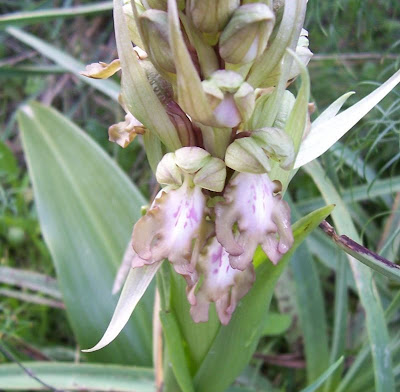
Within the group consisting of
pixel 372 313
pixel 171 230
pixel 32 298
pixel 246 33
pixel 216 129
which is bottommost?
pixel 32 298

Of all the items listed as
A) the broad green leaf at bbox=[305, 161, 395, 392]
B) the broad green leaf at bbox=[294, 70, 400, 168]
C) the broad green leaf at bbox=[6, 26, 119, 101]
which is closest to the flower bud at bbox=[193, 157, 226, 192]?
the broad green leaf at bbox=[294, 70, 400, 168]

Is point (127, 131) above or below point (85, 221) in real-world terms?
above

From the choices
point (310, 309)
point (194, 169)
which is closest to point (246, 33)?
point (194, 169)

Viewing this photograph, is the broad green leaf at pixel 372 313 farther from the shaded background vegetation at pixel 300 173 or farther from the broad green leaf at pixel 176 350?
the broad green leaf at pixel 176 350

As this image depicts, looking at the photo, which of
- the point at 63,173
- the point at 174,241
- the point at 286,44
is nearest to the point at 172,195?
the point at 174,241

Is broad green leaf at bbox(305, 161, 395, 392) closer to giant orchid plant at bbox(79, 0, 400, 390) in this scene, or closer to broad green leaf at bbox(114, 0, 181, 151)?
giant orchid plant at bbox(79, 0, 400, 390)

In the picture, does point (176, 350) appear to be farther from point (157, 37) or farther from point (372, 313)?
point (157, 37)
